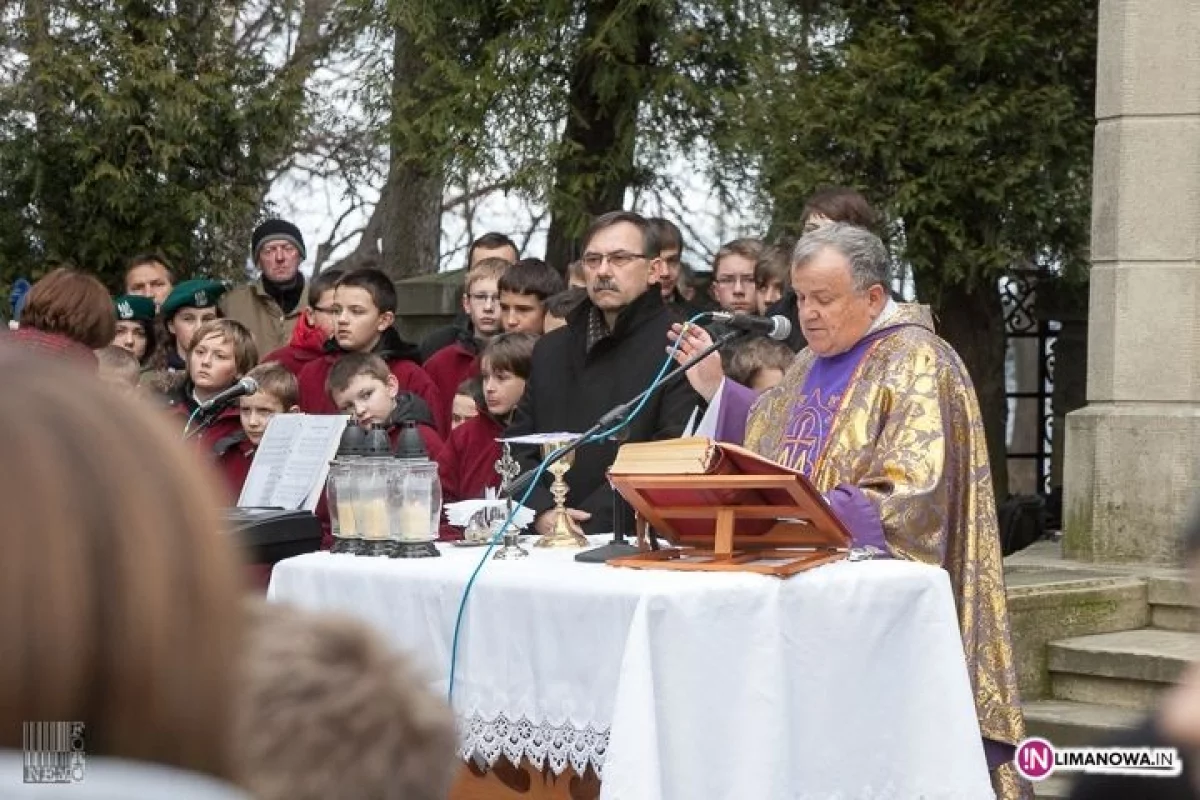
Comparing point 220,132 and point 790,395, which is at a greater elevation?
point 220,132

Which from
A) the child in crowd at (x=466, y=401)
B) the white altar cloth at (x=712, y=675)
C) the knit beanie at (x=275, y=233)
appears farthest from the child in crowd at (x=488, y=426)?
the knit beanie at (x=275, y=233)

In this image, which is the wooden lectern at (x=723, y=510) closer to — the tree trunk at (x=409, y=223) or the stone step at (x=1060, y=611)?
the stone step at (x=1060, y=611)

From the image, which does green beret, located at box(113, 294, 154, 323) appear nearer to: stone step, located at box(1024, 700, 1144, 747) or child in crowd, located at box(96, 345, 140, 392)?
child in crowd, located at box(96, 345, 140, 392)

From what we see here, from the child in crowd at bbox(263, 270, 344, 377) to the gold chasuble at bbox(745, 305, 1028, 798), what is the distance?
269cm

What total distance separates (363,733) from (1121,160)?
6.87m

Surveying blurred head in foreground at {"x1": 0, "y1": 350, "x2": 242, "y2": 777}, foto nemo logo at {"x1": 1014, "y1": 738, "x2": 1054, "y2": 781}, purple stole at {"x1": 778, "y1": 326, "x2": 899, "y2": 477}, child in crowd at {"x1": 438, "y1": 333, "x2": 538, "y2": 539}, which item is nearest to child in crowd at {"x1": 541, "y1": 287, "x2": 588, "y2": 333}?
child in crowd at {"x1": 438, "y1": 333, "x2": 538, "y2": 539}

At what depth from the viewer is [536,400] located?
6.61 metres

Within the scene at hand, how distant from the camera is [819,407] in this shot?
5.73m

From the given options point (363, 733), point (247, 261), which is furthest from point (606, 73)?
point (363, 733)

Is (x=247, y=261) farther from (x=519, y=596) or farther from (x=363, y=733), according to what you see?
(x=363, y=733)

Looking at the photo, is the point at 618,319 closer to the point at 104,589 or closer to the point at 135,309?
the point at 135,309

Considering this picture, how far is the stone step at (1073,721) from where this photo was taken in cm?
679

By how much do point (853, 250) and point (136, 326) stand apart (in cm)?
418

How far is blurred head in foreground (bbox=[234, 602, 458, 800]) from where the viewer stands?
60.6 inches
